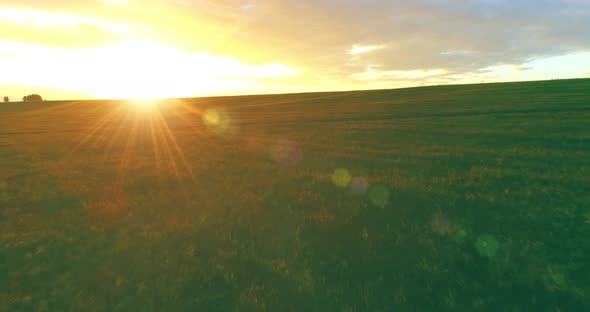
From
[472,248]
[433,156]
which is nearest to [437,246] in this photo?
[472,248]

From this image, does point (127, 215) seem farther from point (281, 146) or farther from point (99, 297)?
point (281, 146)

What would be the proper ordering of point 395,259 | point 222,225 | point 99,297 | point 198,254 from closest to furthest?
1. point 99,297
2. point 395,259
3. point 198,254
4. point 222,225

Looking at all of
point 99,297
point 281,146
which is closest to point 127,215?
point 99,297

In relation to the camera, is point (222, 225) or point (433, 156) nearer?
point (222, 225)

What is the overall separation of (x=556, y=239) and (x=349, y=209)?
3443 millimetres

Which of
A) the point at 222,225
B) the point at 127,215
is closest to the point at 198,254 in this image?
the point at 222,225

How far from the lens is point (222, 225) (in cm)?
600

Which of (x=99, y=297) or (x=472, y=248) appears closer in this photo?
(x=99, y=297)

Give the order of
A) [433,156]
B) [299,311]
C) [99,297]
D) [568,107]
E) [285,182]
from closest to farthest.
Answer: [299,311] < [99,297] < [285,182] < [433,156] < [568,107]

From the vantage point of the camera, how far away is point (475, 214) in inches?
240

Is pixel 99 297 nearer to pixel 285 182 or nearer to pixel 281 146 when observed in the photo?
pixel 285 182

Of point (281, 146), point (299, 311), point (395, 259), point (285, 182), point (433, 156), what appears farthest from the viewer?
point (281, 146)

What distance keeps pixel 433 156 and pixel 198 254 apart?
10.6 meters

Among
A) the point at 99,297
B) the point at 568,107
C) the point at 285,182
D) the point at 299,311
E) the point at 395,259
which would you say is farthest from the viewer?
the point at 568,107
